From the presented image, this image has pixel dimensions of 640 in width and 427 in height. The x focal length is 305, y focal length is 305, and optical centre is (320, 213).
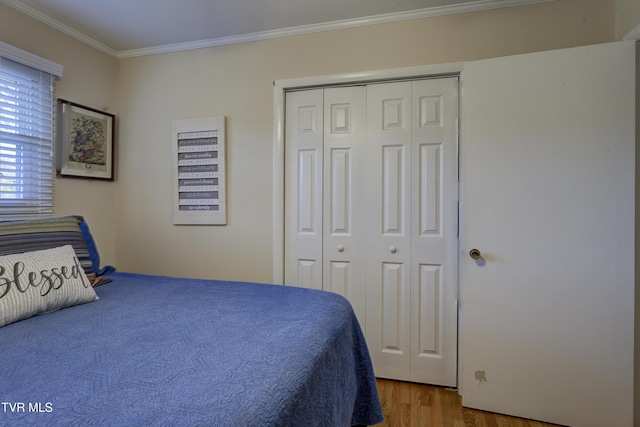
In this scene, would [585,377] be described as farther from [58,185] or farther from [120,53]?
[120,53]

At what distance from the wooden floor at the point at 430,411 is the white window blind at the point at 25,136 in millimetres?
2514

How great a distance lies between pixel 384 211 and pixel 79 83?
7.91 ft

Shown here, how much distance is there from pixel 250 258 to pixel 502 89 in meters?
1.95

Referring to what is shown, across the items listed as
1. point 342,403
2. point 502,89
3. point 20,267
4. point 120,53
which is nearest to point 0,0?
point 120,53

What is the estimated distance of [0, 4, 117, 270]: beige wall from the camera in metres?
1.92

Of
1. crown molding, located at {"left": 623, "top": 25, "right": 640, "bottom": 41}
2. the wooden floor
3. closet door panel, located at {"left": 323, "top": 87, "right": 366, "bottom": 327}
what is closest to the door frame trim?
closet door panel, located at {"left": 323, "top": 87, "right": 366, "bottom": 327}

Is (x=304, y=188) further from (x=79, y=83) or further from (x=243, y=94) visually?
→ (x=79, y=83)

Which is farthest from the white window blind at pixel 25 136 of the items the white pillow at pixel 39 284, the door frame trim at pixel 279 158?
the door frame trim at pixel 279 158

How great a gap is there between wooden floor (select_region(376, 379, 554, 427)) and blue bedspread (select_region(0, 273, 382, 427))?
0.48 meters

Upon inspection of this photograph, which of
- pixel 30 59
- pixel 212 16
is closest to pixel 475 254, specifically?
pixel 212 16

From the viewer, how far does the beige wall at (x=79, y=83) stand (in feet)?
6.29

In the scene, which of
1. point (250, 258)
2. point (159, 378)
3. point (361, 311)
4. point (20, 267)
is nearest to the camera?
point (159, 378)

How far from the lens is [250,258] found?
7.52ft

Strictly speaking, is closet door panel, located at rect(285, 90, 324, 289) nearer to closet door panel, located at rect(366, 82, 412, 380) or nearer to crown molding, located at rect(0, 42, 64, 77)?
closet door panel, located at rect(366, 82, 412, 380)
